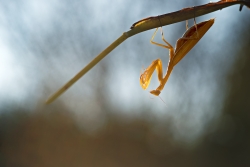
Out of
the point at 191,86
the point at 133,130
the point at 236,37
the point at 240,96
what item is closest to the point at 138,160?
the point at 133,130

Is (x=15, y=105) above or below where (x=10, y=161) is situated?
above

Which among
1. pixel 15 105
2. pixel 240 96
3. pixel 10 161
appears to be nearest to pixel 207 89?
pixel 240 96

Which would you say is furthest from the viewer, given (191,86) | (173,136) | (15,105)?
(173,136)

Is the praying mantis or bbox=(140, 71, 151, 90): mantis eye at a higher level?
the praying mantis

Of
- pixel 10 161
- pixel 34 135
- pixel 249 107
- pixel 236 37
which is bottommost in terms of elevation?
pixel 10 161

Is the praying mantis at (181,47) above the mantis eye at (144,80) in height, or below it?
above

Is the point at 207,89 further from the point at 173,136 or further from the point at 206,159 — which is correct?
the point at 206,159

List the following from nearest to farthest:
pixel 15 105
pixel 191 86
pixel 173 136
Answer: pixel 15 105
pixel 191 86
pixel 173 136

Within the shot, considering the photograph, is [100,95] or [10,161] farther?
[10,161]

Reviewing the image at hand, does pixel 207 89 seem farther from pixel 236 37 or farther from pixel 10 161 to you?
pixel 10 161
